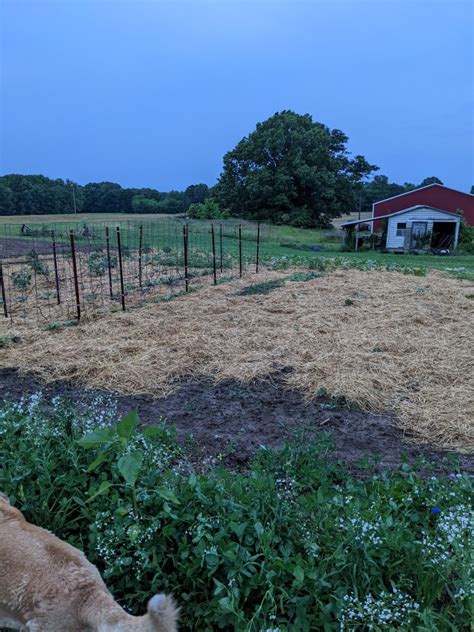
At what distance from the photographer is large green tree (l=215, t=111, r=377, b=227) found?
33.7 metres

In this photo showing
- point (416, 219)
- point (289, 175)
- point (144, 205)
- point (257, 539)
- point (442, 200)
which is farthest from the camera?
point (144, 205)

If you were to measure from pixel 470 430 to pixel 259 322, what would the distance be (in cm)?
295

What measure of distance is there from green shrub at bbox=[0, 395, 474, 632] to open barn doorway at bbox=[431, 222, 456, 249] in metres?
22.2

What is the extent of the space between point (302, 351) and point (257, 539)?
2.96 meters

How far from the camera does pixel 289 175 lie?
33.8m

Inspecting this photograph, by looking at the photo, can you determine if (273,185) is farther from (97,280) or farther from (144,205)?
(97,280)

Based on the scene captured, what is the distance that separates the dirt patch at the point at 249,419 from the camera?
2.59 meters

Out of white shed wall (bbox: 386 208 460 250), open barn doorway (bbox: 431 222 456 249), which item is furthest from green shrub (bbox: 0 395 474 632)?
open barn doorway (bbox: 431 222 456 249)

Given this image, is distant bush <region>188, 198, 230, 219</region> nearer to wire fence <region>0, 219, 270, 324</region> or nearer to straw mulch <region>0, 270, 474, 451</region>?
wire fence <region>0, 219, 270, 324</region>

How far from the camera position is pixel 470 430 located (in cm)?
291

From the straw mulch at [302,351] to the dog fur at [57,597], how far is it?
2.26 m

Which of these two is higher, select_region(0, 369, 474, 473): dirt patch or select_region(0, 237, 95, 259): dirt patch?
select_region(0, 237, 95, 259): dirt patch

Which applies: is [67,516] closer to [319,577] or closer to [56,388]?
[319,577]

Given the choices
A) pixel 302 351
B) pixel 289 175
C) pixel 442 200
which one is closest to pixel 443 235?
pixel 442 200
